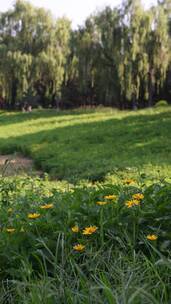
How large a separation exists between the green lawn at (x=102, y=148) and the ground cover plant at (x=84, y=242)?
3877 mm

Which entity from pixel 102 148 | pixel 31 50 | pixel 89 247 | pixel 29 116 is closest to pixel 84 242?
pixel 89 247

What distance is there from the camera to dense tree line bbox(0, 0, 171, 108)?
30.1 meters

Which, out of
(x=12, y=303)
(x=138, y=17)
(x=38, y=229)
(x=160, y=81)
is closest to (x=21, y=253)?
(x=38, y=229)

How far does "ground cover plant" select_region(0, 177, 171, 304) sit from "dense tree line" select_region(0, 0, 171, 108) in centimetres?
2736

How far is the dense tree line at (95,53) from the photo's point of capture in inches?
1185

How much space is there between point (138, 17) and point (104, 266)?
29083 millimetres

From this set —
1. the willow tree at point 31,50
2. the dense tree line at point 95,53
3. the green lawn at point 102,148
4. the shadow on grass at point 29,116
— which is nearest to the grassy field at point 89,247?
the green lawn at point 102,148

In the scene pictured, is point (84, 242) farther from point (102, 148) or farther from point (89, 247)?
point (102, 148)

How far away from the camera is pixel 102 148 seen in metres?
12.0

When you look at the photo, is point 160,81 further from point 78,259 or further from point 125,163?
point 78,259

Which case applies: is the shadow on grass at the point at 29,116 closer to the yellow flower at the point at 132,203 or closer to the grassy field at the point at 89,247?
the grassy field at the point at 89,247

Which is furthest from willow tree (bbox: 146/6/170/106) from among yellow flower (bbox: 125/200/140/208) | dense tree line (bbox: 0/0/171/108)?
yellow flower (bbox: 125/200/140/208)

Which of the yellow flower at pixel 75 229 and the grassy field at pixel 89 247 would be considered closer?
the grassy field at pixel 89 247

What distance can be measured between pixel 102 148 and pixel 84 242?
9.48 metres
